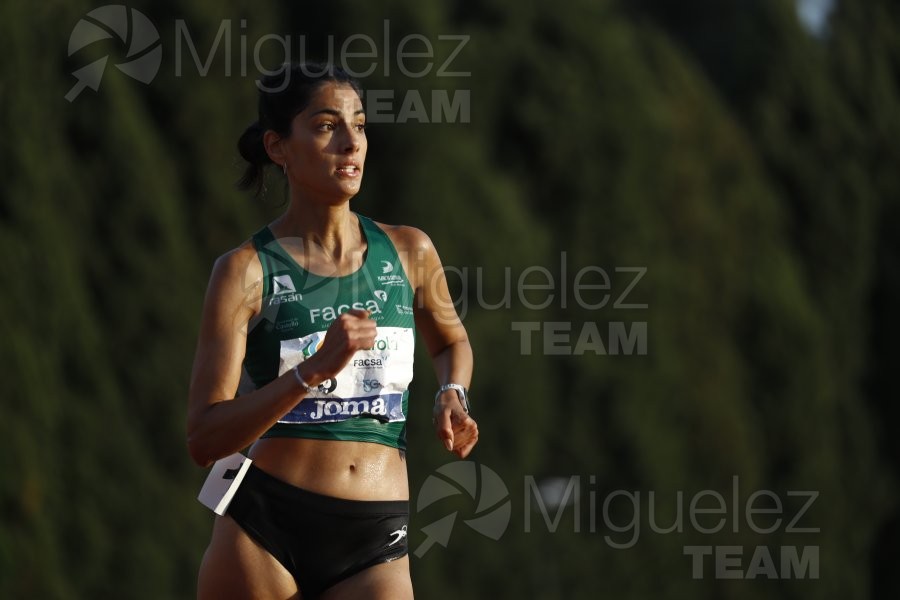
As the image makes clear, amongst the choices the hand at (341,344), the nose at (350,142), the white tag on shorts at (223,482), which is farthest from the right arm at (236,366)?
the nose at (350,142)

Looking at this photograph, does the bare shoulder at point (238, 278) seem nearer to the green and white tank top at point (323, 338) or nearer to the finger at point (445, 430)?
the green and white tank top at point (323, 338)

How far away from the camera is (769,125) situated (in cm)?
1109

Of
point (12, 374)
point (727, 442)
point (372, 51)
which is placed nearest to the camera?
point (12, 374)

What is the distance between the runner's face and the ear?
0.09 metres

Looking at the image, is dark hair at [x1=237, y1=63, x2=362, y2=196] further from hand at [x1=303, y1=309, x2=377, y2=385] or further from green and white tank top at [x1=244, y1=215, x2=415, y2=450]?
hand at [x1=303, y1=309, x2=377, y2=385]

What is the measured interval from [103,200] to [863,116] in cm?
745

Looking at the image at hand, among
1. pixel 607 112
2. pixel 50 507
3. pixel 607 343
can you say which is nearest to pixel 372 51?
pixel 607 112

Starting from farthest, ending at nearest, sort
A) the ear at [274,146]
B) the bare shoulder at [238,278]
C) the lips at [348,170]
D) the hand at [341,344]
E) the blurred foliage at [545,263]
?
1. the blurred foliage at [545,263]
2. the ear at [274,146]
3. the lips at [348,170]
4. the bare shoulder at [238,278]
5. the hand at [341,344]

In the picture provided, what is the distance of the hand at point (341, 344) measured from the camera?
3074mm

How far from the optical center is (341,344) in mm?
3082

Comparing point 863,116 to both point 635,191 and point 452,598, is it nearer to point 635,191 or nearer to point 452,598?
point 635,191

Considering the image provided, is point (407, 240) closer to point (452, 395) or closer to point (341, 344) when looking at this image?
point (452, 395)

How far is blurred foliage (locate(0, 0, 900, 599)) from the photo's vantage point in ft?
22.1

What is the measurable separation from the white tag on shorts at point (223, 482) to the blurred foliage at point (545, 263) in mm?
1495
